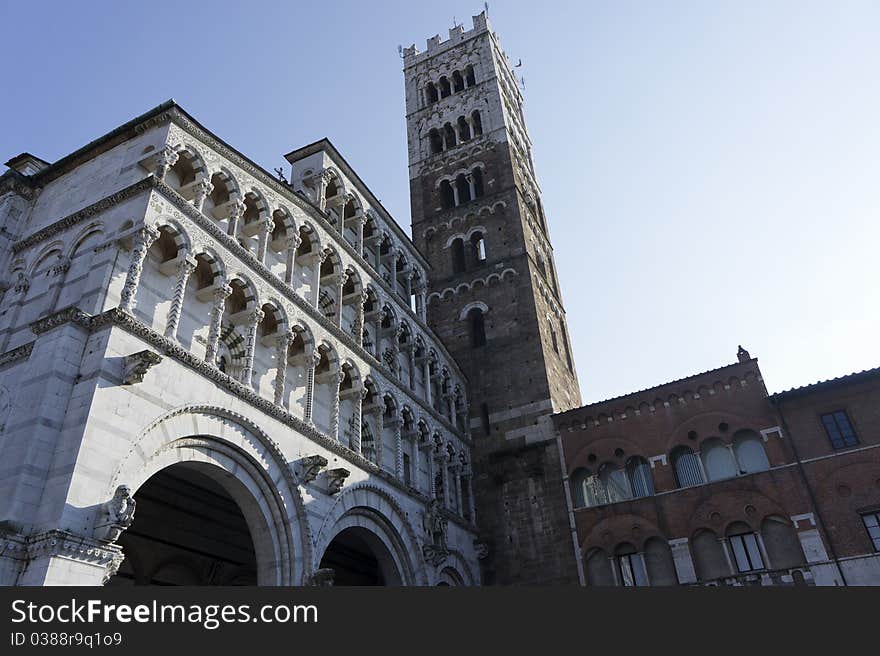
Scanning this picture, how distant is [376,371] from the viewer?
21.1 metres

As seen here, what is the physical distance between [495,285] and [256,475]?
19.2 meters

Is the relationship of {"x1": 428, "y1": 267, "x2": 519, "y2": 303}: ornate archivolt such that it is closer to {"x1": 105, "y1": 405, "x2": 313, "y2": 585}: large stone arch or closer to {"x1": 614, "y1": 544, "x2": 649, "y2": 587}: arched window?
{"x1": 614, "y1": 544, "x2": 649, "y2": 587}: arched window

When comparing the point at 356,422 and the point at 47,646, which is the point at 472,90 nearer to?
the point at 356,422

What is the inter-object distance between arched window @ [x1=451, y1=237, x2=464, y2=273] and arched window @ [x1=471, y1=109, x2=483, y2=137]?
7331mm

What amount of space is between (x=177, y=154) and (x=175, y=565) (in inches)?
440

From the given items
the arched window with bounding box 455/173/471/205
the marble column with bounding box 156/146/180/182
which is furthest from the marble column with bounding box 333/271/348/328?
the arched window with bounding box 455/173/471/205

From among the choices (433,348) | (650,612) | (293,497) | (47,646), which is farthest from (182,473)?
(433,348)

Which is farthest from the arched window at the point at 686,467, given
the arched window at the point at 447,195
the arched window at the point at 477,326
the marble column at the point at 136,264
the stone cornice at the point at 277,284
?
the marble column at the point at 136,264

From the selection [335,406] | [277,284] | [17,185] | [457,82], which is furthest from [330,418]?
[457,82]

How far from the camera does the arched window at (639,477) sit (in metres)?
24.1

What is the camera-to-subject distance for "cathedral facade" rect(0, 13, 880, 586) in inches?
481

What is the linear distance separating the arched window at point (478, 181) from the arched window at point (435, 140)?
3.26 meters

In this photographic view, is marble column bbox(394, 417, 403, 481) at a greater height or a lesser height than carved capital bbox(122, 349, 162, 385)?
greater

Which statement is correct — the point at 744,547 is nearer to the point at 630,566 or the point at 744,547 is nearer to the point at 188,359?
the point at 630,566
